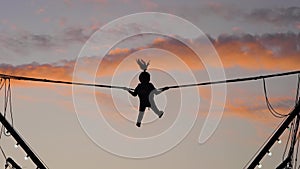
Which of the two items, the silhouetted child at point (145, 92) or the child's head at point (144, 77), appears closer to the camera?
the child's head at point (144, 77)

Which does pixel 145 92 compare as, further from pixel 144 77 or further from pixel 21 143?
pixel 21 143

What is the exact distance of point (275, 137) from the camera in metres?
24.8

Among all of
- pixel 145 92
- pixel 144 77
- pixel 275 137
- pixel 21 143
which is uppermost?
pixel 21 143

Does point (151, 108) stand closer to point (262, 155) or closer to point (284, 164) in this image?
point (262, 155)

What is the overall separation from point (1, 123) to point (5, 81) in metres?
1.56

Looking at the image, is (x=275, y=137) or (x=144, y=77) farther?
(x=275, y=137)

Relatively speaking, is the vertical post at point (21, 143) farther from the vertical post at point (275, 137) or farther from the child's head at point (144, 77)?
the vertical post at point (275, 137)

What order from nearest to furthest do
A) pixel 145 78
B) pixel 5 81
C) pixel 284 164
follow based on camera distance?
1. pixel 145 78
2. pixel 5 81
3. pixel 284 164

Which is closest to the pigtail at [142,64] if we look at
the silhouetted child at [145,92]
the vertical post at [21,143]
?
the silhouetted child at [145,92]

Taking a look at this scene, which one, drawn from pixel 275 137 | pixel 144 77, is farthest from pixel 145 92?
pixel 275 137

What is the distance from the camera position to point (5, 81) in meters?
24.6

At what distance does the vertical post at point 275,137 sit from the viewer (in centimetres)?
2456

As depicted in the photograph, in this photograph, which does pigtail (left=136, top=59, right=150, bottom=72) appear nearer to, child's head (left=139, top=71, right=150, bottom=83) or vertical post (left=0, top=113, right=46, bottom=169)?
child's head (left=139, top=71, right=150, bottom=83)

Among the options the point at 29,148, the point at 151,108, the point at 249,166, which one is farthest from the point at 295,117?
the point at 29,148
